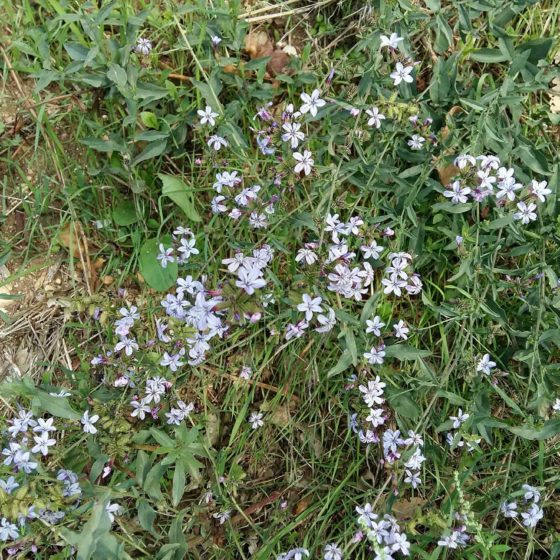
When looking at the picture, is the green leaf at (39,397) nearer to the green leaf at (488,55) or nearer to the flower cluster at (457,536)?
the flower cluster at (457,536)

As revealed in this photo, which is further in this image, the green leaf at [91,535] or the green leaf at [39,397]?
the green leaf at [39,397]

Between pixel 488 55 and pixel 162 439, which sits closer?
pixel 162 439

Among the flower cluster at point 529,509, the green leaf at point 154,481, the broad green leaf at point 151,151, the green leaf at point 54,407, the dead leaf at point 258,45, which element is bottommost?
the flower cluster at point 529,509

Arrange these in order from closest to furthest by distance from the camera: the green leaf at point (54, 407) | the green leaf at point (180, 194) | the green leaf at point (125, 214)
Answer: the green leaf at point (54, 407) < the green leaf at point (180, 194) < the green leaf at point (125, 214)

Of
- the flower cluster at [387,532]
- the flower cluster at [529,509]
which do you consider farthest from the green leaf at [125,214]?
the flower cluster at [529,509]

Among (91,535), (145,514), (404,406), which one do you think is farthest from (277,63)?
(91,535)

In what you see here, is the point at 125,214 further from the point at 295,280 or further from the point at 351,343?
the point at 351,343

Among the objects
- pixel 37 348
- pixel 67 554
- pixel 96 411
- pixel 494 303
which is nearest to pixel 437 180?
pixel 494 303
